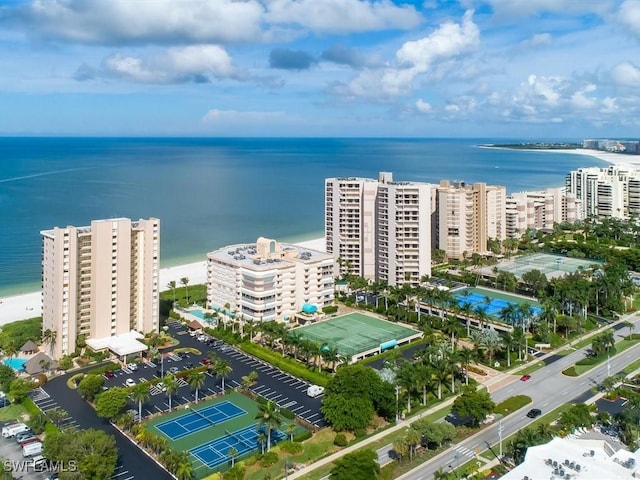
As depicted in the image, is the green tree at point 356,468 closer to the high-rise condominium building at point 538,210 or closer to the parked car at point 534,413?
the parked car at point 534,413

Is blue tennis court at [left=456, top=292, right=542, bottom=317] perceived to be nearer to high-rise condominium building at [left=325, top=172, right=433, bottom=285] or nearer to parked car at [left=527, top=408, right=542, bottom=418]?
high-rise condominium building at [left=325, top=172, right=433, bottom=285]

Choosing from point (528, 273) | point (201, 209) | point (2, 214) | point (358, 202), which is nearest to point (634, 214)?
point (528, 273)

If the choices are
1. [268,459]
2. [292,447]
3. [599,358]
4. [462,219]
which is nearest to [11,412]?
[268,459]

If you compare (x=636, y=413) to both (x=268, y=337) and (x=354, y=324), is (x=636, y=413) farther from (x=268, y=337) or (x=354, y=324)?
(x=268, y=337)

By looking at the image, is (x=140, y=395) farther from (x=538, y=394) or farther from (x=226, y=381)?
(x=538, y=394)

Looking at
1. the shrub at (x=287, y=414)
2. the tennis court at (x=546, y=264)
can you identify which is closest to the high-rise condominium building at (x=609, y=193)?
the tennis court at (x=546, y=264)

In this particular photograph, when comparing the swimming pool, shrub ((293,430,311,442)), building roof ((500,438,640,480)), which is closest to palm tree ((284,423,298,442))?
shrub ((293,430,311,442))
